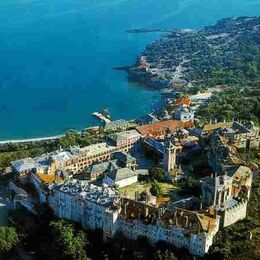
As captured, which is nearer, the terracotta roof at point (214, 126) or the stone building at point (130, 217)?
the stone building at point (130, 217)

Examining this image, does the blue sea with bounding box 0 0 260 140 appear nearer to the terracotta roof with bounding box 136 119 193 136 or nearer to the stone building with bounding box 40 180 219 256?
the terracotta roof with bounding box 136 119 193 136

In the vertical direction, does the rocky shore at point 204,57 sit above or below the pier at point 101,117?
above

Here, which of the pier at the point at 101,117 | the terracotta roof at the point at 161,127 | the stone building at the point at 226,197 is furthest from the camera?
the pier at the point at 101,117

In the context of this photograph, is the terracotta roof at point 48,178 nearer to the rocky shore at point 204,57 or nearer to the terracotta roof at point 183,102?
the terracotta roof at point 183,102

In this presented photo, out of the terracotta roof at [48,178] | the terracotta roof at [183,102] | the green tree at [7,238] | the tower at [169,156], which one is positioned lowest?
the green tree at [7,238]

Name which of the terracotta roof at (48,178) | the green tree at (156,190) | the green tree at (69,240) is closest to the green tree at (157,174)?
the green tree at (156,190)

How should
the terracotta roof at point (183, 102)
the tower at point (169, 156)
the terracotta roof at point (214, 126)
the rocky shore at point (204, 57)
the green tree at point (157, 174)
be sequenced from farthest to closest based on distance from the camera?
the rocky shore at point (204, 57) → the terracotta roof at point (183, 102) → the terracotta roof at point (214, 126) → the tower at point (169, 156) → the green tree at point (157, 174)
